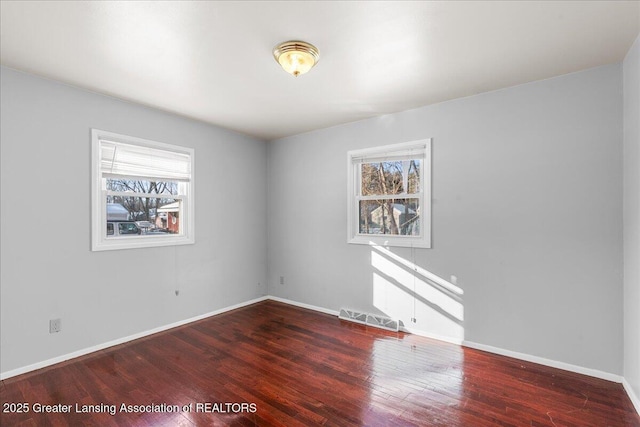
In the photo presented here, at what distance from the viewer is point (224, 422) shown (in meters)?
2.04

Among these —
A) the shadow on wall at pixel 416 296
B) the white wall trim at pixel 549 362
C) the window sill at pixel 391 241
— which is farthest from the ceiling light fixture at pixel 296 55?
the white wall trim at pixel 549 362

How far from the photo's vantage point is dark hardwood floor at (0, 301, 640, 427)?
2074mm

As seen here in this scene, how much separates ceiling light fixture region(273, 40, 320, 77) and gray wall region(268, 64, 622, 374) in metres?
1.72

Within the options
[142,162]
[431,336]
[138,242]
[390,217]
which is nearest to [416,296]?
[431,336]

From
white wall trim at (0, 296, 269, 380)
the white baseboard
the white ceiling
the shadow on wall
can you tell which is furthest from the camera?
the shadow on wall

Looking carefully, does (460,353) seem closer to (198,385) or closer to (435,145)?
(435,145)

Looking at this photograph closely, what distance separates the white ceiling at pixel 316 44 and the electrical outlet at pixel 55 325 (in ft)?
7.29

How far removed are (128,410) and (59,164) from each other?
2.26 m

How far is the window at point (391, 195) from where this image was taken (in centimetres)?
357

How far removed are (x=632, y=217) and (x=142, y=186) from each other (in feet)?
15.0

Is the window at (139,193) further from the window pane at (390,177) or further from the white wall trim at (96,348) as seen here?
the window pane at (390,177)

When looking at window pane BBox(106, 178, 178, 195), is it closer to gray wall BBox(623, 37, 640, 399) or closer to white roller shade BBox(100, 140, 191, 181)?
white roller shade BBox(100, 140, 191, 181)

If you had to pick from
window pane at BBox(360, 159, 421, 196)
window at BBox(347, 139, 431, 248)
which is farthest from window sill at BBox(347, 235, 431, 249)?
window pane at BBox(360, 159, 421, 196)

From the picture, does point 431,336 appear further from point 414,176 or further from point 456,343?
point 414,176
